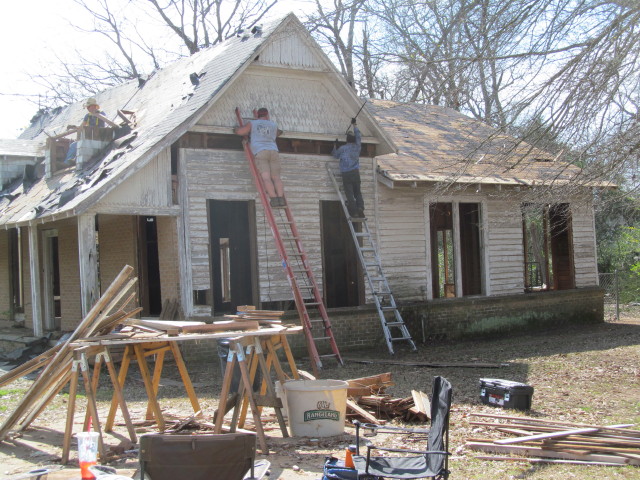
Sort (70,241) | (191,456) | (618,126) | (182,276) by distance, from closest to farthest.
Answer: (191,456) < (618,126) < (182,276) < (70,241)

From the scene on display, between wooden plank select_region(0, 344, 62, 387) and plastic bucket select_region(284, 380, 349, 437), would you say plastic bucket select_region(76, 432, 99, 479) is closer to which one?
plastic bucket select_region(284, 380, 349, 437)

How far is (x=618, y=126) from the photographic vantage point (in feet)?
28.6

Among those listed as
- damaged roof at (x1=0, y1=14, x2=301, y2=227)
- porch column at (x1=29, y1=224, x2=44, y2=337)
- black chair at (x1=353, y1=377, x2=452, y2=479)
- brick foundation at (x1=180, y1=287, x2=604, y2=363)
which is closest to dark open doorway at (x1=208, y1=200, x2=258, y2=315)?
brick foundation at (x1=180, y1=287, x2=604, y2=363)

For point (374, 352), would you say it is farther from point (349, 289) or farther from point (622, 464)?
point (622, 464)

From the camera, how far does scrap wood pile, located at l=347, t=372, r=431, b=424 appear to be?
27.6 ft

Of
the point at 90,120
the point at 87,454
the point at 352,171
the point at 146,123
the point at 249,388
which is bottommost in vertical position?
the point at 249,388

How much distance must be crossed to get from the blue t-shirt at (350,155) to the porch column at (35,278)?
6.10 m

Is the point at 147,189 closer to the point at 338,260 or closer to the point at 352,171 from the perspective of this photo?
the point at 352,171

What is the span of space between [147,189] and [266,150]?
2.31 metres

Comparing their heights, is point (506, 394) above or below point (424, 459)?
below

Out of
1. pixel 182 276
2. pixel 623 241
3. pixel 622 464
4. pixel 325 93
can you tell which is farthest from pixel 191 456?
pixel 623 241

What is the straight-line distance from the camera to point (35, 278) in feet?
47.7

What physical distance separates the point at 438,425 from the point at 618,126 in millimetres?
4766

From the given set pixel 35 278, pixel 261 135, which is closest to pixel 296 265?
pixel 261 135
